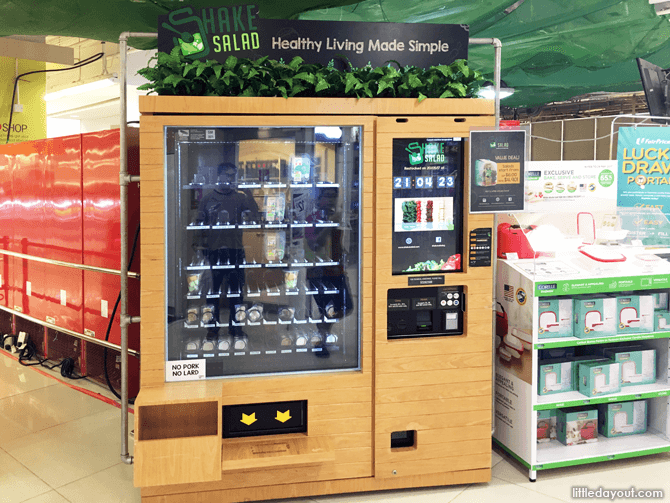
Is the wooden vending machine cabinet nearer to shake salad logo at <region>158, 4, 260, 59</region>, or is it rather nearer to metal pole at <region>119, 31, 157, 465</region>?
metal pole at <region>119, 31, 157, 465</region>

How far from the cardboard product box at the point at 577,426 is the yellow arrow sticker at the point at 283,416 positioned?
5.67 ft

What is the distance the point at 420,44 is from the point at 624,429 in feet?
8.89

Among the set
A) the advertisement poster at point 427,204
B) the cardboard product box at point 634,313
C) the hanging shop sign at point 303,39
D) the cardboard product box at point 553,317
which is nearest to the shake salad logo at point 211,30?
the hanging shop sign at point 303,39

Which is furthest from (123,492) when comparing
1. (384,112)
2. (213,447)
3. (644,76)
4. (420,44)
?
(644,76)

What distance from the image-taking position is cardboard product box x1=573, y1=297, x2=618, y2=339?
132 inches

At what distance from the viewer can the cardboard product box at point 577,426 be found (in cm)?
350

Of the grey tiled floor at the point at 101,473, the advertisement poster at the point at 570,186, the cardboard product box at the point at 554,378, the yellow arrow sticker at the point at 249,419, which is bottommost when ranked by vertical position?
the grey tiled floor at the point at 101,473

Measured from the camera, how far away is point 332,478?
306cm

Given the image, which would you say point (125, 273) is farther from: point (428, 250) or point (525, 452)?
point (525, 452)

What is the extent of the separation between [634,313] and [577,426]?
0.78 meters

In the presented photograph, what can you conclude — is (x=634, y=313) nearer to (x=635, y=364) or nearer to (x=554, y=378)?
(x=635, y=364)

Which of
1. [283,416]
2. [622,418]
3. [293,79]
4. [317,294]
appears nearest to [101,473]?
[283,416]

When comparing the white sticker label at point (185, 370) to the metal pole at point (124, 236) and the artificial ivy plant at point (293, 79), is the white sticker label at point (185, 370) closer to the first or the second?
the metal pole at point (124, 236)

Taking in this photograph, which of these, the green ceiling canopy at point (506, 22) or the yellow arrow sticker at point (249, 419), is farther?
the green ceiling canopy at point (506, 22)
